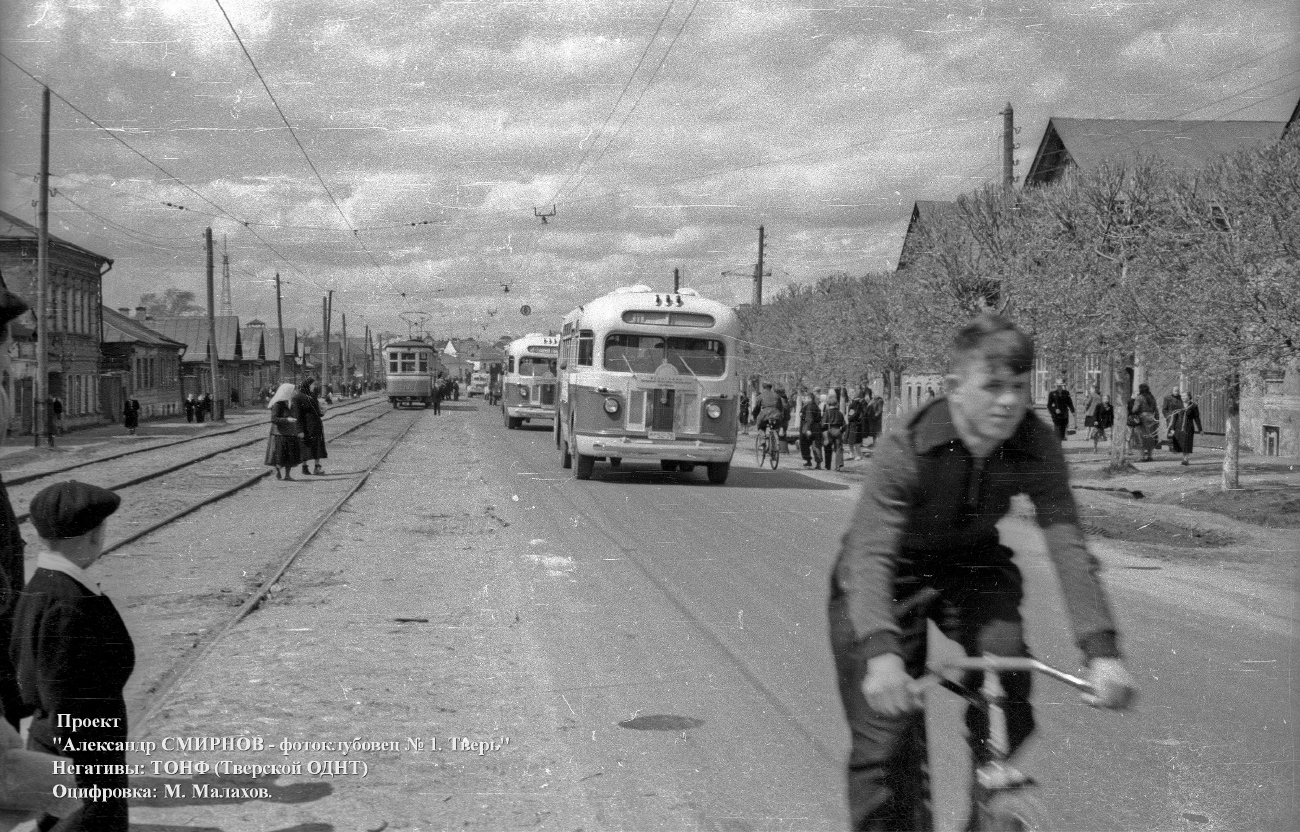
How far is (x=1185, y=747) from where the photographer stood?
5.09 metres

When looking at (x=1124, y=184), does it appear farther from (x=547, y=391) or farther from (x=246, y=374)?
(x=246, y=374)

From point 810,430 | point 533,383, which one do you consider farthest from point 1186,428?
point 533,383

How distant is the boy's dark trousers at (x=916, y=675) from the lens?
Result: 305 centimetres

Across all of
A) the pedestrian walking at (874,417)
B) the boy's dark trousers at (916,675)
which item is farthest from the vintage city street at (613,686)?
the pedestrian walking at (874,417)

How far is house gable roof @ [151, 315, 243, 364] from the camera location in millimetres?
68188

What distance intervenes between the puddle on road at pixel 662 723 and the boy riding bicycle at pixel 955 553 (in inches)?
88.7

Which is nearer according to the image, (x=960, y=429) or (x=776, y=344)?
(x=960, y=429)

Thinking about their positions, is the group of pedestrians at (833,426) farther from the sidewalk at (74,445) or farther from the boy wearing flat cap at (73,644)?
the boy wearing flat cap at (73,644)

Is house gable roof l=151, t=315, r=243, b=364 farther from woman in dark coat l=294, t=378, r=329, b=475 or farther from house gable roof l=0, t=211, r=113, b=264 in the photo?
house gable roof l=0, t=211, r=113, b=264

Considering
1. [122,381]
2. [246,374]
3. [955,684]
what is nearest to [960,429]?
[955,684]

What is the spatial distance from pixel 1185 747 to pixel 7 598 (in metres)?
4.56

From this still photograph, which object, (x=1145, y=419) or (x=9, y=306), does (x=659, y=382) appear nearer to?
(x=1145, y=419)

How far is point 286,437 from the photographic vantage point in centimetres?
1884

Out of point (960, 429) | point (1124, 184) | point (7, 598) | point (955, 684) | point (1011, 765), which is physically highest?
point (1124, 184)
